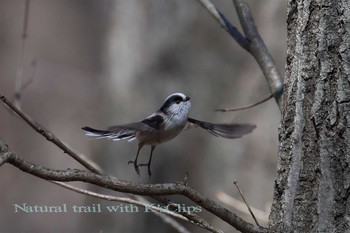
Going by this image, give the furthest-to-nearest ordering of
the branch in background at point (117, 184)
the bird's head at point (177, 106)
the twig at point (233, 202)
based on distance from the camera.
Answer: the twig at point (233, 202) → the bird's head at point (177, 106) → the branch in background at point (117, 184)

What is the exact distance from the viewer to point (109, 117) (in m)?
4.95

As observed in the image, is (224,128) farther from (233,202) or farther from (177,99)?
(233,202)

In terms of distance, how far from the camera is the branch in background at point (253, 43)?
1.86m

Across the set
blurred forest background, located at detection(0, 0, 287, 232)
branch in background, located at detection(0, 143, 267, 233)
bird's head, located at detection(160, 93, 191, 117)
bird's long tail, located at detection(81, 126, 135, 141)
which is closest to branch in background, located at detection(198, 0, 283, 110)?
bird's head, located at detection(160, 93, 191, 117)

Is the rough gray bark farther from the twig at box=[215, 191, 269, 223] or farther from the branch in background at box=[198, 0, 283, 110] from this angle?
the twig at box=[215, 191, 269, 223]

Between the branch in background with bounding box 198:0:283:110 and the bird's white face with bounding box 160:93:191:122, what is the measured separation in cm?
31

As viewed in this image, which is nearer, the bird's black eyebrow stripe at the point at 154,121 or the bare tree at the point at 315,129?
the bare tree at the point at 315,129

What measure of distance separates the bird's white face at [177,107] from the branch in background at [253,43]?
1.03 ft

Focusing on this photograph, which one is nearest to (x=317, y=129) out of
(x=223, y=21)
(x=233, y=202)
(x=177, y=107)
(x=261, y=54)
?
(x=177, y=107)

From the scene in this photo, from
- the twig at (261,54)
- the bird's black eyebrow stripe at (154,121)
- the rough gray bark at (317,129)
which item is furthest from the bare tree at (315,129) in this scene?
the twig at (261,54)

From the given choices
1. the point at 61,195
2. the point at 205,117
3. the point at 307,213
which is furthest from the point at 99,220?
the point at 307,213

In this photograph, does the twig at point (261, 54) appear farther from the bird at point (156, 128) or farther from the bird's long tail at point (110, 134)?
the bird's long tail at point (110, 134)

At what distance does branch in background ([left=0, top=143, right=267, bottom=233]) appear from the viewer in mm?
1142

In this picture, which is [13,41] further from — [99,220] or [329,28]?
[329,28]
